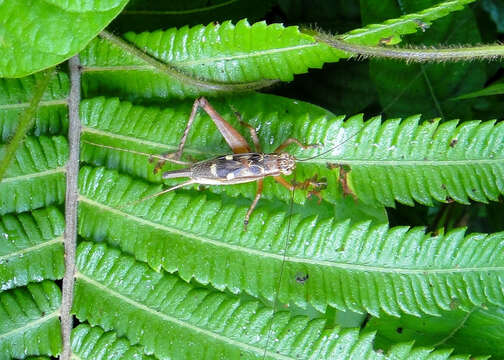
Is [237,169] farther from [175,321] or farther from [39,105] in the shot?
[39,105]

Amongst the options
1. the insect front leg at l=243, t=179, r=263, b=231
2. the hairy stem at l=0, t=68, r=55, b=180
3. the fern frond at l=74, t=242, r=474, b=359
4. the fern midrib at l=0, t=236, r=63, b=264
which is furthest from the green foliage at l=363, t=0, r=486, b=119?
Answer: the fern midrib at l=0, t=236, r=63, b=264

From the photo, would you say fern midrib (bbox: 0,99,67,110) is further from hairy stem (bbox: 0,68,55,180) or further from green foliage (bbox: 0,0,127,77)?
green foliage (bbox: 0,0,127,77)

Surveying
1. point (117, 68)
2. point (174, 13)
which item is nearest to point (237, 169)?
point (117, 68)

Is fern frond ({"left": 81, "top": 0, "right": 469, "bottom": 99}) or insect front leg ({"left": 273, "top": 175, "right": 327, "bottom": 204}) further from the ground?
fern frond ({"left": 81, "top": 0, "right": 469, "bottom": 99})

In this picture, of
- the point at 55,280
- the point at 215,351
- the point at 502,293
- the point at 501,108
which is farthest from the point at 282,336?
the point at 501,108

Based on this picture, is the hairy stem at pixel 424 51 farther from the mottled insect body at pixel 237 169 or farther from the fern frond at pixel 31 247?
the fern frond at pixel 31 247

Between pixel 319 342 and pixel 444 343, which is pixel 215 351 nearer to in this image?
pixel 319 342
